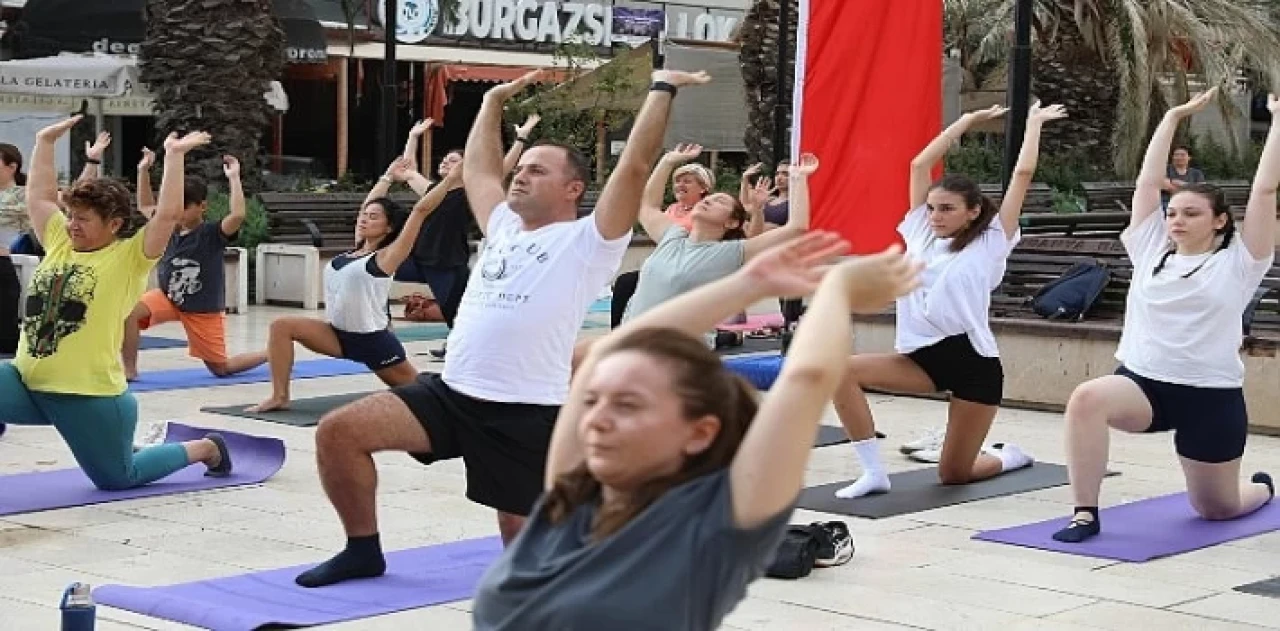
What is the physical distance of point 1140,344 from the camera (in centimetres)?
890

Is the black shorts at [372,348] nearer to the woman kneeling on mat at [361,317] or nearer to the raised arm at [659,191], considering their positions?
the woman kneeling on mat at [361,317]

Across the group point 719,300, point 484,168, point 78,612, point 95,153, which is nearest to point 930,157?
point 484,168

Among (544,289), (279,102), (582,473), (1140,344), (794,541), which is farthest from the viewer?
(279,102)

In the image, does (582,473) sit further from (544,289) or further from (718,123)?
(718,123)

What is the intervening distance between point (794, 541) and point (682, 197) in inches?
173

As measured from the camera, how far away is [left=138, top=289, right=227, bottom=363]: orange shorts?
1393cm

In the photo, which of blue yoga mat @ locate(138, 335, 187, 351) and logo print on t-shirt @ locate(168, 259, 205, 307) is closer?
logo print on t-shirt @ locate(168, 259, 205, 307)

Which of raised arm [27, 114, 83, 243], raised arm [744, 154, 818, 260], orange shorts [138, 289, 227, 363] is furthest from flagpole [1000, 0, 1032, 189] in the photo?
raised arm [27, 114, 83, 243]

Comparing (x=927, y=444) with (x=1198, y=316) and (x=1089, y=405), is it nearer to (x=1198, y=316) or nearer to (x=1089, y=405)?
(x=1089, y=405)

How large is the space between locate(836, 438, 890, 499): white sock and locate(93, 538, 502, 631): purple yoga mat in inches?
98.0

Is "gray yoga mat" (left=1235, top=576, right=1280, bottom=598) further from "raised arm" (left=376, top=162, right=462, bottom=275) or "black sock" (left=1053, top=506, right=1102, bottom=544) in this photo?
"raised arm" (left=376, top=162, right=462, bottom=275)

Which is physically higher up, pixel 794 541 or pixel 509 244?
pixel 509 244

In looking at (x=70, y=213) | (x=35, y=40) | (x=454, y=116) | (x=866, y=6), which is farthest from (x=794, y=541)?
(x=454, y=116)

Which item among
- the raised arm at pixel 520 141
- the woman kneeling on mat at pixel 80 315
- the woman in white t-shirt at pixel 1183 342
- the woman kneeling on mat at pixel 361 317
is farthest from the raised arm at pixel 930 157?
the woman kneeling on mat at pixel 80 315
